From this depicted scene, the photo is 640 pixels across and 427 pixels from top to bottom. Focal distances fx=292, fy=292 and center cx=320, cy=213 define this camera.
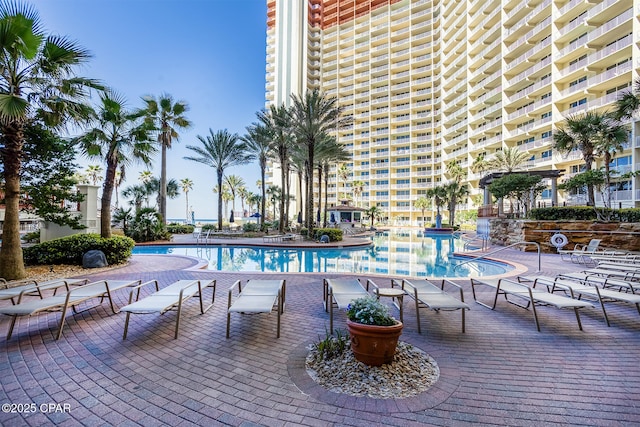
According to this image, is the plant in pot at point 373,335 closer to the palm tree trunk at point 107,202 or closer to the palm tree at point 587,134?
the palm tree trunk at point 107,202

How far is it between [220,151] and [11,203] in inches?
807

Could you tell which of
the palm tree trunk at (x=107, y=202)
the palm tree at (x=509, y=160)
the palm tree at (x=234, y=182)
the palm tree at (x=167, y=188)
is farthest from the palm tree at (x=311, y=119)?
the palm tree at (x=234, y=182)

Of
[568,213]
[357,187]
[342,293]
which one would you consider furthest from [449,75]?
[342,293]

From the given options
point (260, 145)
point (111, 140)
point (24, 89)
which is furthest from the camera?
point (260, 145)

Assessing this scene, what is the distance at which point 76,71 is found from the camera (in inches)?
281

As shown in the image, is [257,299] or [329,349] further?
[257,299]

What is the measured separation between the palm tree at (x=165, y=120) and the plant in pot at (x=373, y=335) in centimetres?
2026

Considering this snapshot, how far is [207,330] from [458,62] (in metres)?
54.4

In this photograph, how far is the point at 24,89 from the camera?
256 inches

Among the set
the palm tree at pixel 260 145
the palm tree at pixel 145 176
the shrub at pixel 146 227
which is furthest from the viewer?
the palm tree at pixel 145 176

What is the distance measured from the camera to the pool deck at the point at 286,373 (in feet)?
7.58

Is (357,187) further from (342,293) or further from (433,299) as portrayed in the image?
(433,299)

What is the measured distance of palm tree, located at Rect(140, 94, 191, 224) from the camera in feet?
66.6

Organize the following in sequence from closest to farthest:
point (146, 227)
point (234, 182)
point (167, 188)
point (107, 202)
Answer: point (107, 202) < point (146, 227) < point (167, 188) < point (234, 182)
